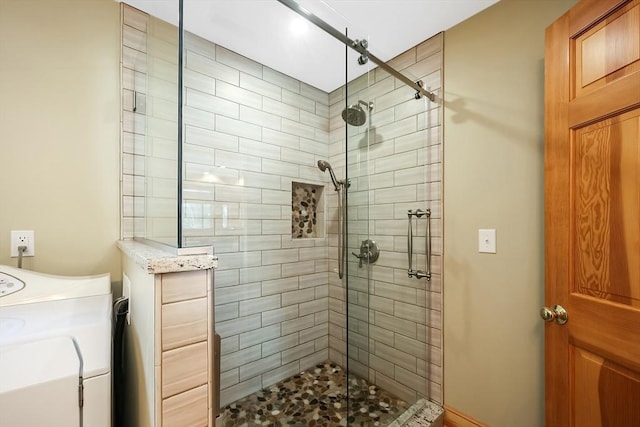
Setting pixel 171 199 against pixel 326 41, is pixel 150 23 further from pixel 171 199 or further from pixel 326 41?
pixel 171 199

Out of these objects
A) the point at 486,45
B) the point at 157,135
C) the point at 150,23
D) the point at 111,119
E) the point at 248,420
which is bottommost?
the point at 248,420

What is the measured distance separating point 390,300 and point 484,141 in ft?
3.55

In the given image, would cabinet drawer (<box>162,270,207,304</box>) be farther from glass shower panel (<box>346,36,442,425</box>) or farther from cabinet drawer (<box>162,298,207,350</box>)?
glass shower panel (<box>346,36,442,425</box>)

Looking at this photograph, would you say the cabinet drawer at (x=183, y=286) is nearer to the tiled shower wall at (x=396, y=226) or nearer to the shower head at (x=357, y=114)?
the tiled shower wall at (x=396, y=226)

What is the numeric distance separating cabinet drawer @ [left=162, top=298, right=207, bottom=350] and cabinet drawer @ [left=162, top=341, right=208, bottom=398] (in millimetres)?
21

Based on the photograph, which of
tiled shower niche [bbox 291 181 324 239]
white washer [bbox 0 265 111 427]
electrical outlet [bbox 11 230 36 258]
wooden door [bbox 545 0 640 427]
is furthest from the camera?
tiled shower niche [bbox 291 181 324 239]

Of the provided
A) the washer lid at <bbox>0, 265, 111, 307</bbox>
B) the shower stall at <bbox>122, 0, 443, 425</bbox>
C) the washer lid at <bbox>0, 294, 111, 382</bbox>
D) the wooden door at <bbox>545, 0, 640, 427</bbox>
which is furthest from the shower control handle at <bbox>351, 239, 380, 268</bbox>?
the washer lid at <bbox>0, 265, 111, 307</bbox>

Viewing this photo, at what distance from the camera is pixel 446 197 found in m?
1.59

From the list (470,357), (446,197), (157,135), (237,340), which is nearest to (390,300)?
(470,357)

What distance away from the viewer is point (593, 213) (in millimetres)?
979

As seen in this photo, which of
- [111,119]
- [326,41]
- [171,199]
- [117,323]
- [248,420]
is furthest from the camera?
[326,41]

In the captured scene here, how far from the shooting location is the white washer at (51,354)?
0.64 meters

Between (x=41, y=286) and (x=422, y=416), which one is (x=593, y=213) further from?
(x=41, y=286)

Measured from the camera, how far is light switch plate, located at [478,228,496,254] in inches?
55.3
